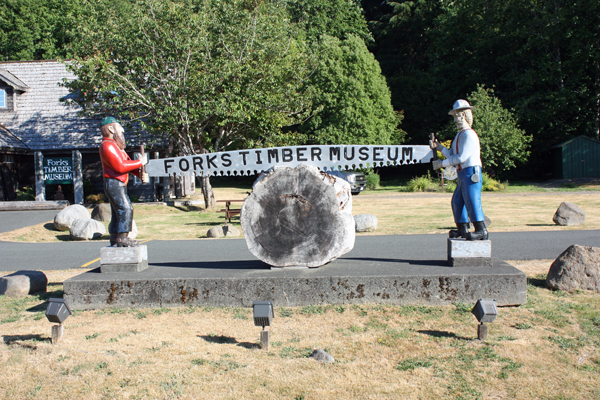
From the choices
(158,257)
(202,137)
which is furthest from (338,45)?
(158,257)

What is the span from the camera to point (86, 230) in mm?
12695

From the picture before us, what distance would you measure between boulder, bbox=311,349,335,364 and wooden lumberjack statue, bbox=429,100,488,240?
109 inches

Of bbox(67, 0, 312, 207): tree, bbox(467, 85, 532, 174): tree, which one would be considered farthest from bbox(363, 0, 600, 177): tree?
bbox(67, 0, 312, 207): tree

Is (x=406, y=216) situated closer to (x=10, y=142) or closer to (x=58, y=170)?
(x=58, y=170)

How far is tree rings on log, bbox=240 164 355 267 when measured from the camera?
5.96 meters

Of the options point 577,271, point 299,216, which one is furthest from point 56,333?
point 577,271

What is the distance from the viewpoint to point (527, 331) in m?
5.01

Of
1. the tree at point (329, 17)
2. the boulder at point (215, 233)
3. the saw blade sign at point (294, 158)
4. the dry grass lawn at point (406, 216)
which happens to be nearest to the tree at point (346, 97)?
the tree at point (329, 17)

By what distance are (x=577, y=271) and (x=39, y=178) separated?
21.2 m

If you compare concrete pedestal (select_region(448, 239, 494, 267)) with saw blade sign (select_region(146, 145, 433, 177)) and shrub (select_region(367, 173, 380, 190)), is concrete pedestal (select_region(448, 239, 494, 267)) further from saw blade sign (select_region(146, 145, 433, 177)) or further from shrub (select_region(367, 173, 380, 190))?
shrub (select_region(367, 173, 380, 190))

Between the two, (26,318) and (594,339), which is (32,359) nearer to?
(26,318)

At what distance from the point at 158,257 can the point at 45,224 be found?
7066 millimetres

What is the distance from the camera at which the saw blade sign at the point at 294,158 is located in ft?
22.1

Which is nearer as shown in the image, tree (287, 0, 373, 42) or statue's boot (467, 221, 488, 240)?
statue's boot (467, 221, 488, 240)
